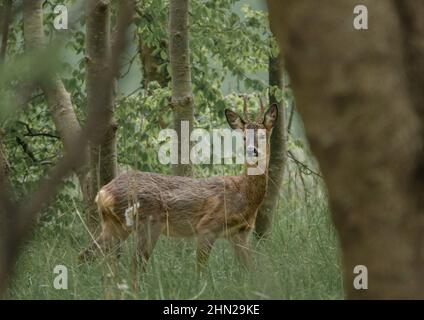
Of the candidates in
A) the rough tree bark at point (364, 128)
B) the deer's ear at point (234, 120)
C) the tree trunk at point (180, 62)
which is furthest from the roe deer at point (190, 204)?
the rough tree bark at point (364, 128)

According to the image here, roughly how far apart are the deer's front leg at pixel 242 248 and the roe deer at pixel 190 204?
1 cm

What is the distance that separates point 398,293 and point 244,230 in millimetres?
5540

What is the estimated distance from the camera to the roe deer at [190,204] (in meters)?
8.16

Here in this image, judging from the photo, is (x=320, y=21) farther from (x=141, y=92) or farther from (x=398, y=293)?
(x=141, y=92)

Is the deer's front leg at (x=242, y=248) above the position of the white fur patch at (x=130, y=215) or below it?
below

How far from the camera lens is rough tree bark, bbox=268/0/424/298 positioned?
2.89 m

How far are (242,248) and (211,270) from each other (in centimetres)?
127

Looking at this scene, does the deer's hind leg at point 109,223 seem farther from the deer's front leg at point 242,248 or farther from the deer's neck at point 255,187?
the deer's neck at point 255,187

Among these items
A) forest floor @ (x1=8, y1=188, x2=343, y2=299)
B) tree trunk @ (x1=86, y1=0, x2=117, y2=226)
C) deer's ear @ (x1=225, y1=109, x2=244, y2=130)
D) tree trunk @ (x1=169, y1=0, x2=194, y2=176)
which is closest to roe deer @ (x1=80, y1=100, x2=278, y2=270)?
deer's ear @ (x1=225, y1=109, x2=244, y2=130)

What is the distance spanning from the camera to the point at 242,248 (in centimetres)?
741

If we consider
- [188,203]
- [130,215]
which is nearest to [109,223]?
[130,215]

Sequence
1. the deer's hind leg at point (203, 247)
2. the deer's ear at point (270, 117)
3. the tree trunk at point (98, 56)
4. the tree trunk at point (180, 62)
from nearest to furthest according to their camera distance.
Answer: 1. the deer's hind leg at point (203, 247)
2. the tree trunk at point (98, 56)
3. the tree trunk at point (180, 62)
4. the deer's ear at point (270, 117)

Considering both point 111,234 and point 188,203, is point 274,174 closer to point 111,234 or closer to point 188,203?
point 188,203
